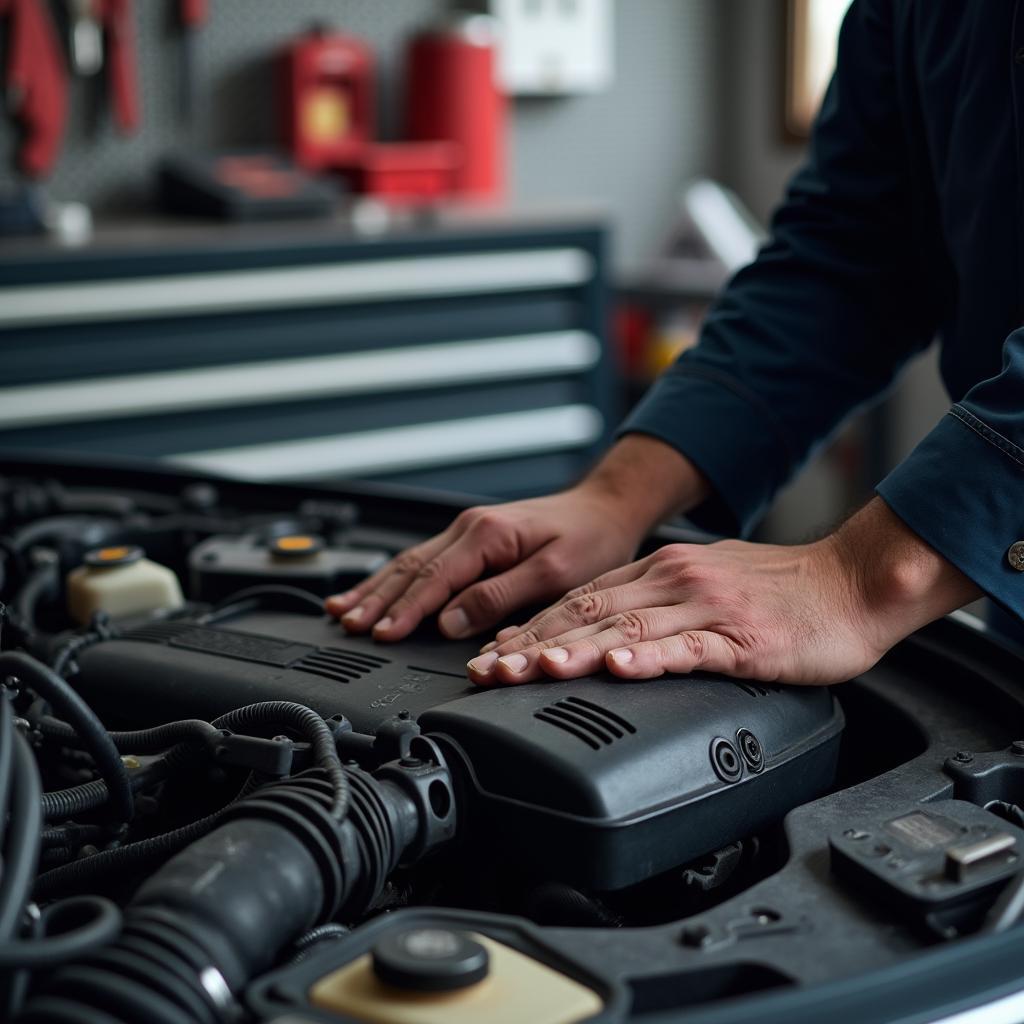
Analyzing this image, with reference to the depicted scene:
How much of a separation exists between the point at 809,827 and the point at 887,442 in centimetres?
304

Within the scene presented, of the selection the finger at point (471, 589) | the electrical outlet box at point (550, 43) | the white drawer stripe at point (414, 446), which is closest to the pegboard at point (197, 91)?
the electrical outlet box at point (550, 43)

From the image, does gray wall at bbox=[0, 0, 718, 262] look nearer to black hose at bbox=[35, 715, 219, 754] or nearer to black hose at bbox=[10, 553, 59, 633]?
black hose at bbox=[10, 553, 59, 633]

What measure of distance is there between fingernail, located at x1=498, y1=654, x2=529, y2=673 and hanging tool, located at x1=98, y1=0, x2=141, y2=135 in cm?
305

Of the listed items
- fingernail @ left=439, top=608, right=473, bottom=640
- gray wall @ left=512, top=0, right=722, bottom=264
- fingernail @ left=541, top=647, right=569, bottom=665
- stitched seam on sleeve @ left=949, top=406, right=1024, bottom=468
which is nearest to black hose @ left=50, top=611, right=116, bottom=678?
fingernail @ left=439, top=608, right=473, bottom=640

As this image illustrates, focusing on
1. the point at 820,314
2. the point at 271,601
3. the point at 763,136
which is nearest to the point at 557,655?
the point at 271,601

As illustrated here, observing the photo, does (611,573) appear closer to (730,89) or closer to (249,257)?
(249,257)

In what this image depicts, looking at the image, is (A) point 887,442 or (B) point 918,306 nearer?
(B) point 918,306

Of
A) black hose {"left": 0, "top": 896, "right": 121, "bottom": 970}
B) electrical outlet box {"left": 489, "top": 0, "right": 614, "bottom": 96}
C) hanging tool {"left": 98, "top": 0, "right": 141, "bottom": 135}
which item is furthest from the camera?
electrical outlet box {"left": 489, "top": 0, "right": 614, "bottom": 96}

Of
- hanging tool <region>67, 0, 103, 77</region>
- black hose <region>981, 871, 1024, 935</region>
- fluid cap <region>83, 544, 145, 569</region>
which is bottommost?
black hose <region>981, 871, 1024, 935</region>

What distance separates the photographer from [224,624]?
0.95m

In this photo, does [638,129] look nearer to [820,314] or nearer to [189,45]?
[189,45]

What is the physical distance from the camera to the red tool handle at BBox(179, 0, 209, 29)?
11.3 feet

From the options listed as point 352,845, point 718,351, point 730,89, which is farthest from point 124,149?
point 352,845

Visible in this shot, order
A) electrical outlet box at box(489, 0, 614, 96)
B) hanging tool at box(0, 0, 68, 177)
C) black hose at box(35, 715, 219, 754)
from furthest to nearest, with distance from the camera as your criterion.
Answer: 1. electrical outlet box at box(489, 0, 614, 96)
2. hanging tool at box(0, 0, 68, 177)
3. black hose at box(35, 715, 219, 754)
